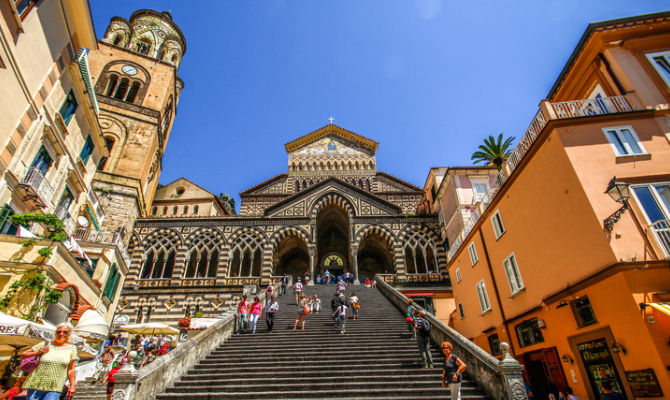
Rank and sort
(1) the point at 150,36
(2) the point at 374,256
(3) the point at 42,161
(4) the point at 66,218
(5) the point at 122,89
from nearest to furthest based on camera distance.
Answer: (3) the point at 42,161
(4) the point at 66,218
(2) the point at 374,256
(5) the point at 122,89
(1) the point at 150,36

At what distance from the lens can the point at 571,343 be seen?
9781mm

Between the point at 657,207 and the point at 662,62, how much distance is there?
7437 millimetres

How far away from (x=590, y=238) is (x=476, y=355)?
181 inches

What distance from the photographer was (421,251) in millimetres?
26578

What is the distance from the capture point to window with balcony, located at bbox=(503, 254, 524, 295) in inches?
501

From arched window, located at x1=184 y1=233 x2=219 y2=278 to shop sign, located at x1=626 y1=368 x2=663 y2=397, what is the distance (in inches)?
958

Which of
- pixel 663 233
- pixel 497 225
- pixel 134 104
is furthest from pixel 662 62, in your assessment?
pixel 134 104

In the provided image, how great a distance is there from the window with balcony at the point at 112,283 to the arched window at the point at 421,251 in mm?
20123

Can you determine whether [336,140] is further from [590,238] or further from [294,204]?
[590,238]

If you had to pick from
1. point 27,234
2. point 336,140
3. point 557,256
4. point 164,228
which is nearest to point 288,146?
point 336,140

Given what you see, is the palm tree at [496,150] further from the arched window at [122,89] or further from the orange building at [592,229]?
the arched window at [122,89]

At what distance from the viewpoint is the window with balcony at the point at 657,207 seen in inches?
342

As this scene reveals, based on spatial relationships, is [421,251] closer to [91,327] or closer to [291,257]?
[291,257]

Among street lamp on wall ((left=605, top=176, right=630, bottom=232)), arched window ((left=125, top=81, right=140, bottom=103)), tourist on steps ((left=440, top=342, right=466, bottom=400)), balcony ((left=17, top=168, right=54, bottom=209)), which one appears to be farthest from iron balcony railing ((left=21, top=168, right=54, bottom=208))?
arched window ((left=125, top=81, right=140, bottom=103))
